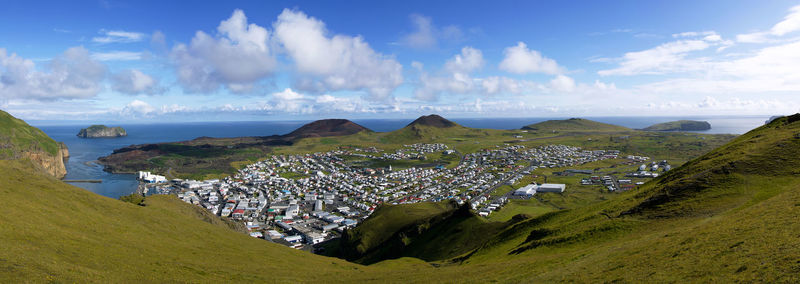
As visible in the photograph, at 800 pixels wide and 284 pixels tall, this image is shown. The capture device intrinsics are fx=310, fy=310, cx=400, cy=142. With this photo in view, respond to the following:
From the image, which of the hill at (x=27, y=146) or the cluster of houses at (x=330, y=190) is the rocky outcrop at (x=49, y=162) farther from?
the cluster of houses at (x=330, y=190)

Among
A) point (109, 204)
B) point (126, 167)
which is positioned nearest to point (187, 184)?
point (126, 167)

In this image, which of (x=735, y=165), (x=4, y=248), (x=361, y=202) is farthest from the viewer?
(x=361, y=202)

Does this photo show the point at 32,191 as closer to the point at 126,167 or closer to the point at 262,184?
the point at 262,184

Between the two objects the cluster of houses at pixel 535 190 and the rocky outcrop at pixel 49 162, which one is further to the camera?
the rocky outcrop at pixel 49 162

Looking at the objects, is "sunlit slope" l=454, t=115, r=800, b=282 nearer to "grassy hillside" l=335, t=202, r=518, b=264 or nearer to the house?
"grassy hillside" l=335, t=202, r=518, b=264

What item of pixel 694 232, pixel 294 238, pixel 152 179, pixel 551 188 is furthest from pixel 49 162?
pixel 694 232

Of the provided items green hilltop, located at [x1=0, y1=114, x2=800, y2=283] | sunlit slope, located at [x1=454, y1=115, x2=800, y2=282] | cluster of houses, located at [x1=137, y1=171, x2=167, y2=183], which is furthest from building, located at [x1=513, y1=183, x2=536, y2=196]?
cluster of houses, located at [x1=137, y1=171, x2=167, y2=183]

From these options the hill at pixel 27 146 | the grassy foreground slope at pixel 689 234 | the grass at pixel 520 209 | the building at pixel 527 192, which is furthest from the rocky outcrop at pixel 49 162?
the building at pixel 527 192
